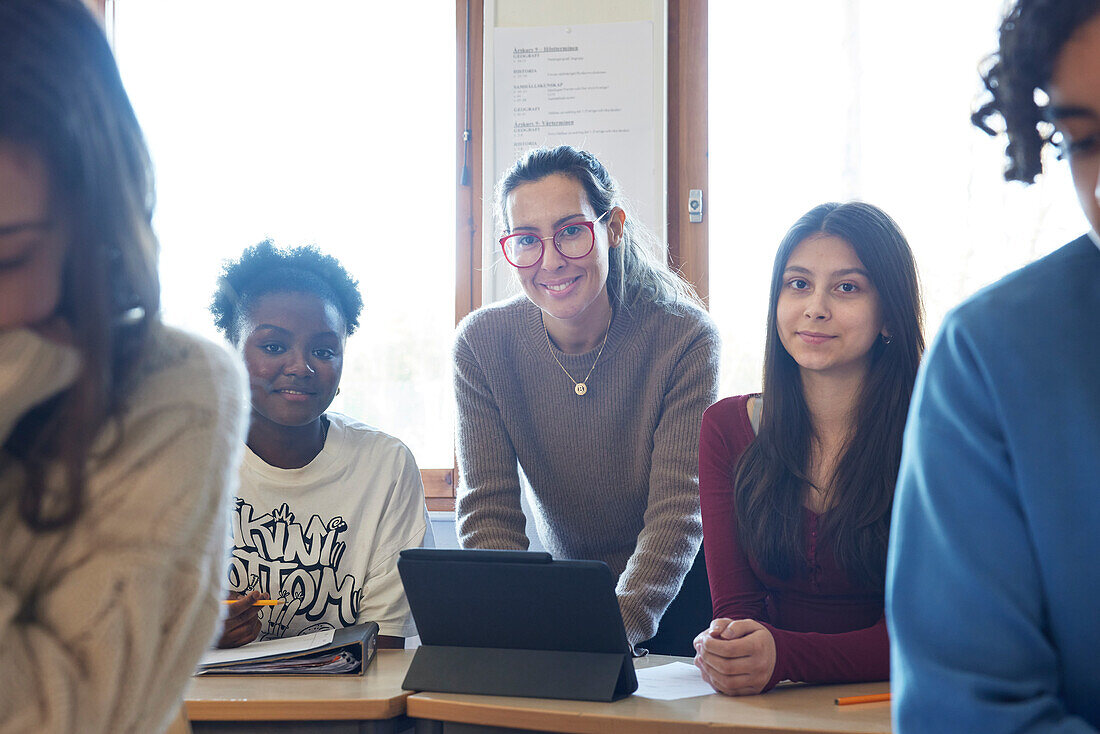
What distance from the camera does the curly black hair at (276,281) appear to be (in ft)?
6.97

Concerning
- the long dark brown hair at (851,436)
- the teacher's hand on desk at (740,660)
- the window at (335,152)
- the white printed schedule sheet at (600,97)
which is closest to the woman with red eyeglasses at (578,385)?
the long dark brown hair at (851,436)

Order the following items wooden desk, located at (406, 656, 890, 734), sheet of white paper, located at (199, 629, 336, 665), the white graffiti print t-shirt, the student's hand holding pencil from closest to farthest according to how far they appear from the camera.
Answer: wooden desk, located at (406, 656, 890, 734), sheet of white paper, located at (199, 629, 336, 665), the student's hand holding pencil, the white graffiti print t-shirt

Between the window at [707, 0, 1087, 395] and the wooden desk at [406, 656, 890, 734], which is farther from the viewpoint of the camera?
the window at [707, 0, 1087, 395]

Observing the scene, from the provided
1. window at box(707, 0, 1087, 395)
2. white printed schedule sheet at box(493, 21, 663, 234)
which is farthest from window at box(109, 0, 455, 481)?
window at box(707, 0, 1087, 395)

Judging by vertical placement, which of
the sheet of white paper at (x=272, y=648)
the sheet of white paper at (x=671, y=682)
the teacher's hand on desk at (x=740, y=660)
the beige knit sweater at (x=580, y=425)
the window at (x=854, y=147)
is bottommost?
the sheet of white paper at (x=671, y=682)

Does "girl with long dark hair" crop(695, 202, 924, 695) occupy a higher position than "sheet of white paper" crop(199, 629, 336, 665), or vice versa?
"girl with long dark hair" crop(695, 202, 924, 695)

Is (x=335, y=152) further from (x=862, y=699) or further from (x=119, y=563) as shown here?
(x=119, y=563)

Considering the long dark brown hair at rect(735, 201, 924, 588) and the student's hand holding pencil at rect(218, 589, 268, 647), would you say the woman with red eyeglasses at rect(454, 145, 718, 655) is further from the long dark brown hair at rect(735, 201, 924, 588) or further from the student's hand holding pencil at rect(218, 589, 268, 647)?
the student's hand holding pencil at rect(218, 589, 268, 647)

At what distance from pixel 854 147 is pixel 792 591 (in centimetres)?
182

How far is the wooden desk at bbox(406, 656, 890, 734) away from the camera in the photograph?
1.25m

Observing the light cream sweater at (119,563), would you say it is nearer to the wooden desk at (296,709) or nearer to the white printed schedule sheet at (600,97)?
the wooden desk at (296,709)

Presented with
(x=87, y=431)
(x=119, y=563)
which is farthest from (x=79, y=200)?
(x=119, y=563)

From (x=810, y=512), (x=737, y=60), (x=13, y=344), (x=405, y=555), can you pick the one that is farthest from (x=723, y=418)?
(x=737, y=60)

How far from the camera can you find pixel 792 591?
1702 mm
